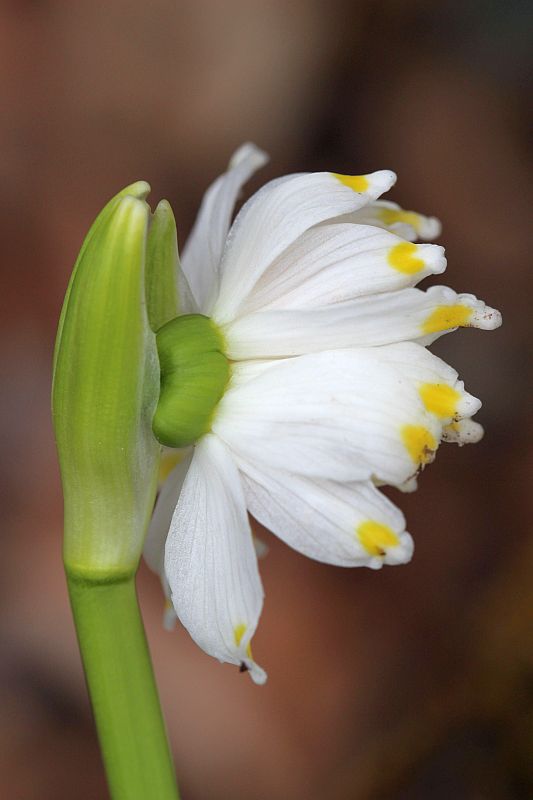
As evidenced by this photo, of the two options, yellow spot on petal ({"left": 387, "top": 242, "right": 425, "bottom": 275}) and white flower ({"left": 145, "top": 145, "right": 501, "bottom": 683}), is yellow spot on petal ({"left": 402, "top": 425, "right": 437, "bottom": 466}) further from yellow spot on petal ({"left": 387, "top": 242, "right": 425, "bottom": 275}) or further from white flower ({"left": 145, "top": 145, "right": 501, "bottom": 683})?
yellow spot on petal ({"left": 387, "top": 242, "right": 425, "bottom": 275})

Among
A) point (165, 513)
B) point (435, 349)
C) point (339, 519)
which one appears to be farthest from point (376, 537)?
point (435, 349)

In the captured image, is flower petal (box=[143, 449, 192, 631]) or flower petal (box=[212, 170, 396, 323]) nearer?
flower petal (box=[212, 170, 396, 323])

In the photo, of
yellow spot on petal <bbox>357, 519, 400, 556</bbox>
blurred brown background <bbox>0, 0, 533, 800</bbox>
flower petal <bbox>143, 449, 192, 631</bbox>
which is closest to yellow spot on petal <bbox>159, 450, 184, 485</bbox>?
flower petal <bbox>143, 449, 192, 631</bbox>

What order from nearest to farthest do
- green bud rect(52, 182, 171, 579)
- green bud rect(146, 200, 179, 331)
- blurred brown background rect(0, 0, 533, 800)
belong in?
green bud rect(52, 182, 171, 579), green bud rect(146, 200, 179, 331), blurred brown background rect(0, 0, 533, 800)

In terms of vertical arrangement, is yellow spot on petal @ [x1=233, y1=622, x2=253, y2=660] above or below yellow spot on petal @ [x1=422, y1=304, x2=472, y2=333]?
below

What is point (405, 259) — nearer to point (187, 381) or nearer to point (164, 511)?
point (187, 381)

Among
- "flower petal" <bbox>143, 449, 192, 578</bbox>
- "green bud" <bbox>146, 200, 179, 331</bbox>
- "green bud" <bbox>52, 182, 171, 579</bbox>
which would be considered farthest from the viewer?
"flower petal" <bbox>143, 449, 192, 578</bbox>

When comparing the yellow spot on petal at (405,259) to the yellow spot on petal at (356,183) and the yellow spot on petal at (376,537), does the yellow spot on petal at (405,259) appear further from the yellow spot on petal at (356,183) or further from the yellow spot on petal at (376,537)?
the yellow spot on petal at (376,537)
